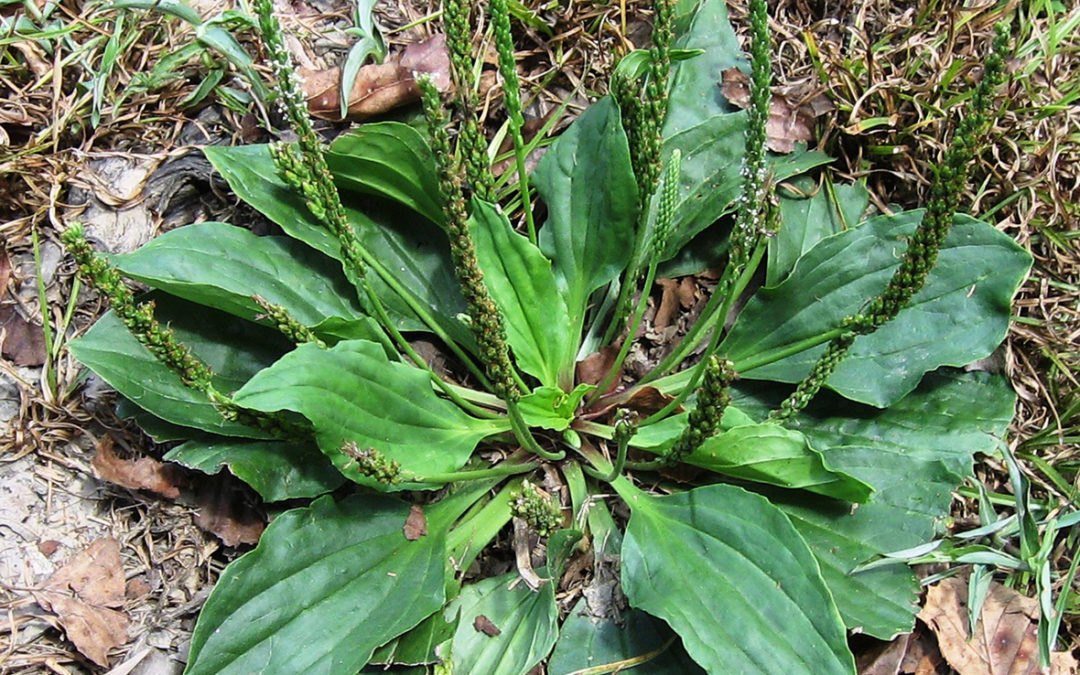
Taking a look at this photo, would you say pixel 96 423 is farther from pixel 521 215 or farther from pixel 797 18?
pixel 797 18

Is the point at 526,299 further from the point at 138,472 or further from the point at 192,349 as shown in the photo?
the point at 138,472

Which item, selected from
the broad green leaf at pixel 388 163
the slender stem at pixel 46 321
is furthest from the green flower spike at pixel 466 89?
the slender stem at pixel 46 321

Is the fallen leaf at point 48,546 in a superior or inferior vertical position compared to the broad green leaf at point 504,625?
inferior

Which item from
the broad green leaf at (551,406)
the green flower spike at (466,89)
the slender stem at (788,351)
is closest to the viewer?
the green flower spike at (466,89)

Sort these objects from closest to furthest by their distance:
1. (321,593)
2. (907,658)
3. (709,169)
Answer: (321,593), (907,658), (709,169)

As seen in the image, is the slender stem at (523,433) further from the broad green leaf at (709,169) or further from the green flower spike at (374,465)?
the broad green leaf at (709,169)

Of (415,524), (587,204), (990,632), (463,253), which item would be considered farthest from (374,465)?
(990,632)

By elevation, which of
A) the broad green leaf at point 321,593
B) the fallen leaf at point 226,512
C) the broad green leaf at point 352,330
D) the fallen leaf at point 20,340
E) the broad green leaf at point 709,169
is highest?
the broad green leaf at point 709,169
